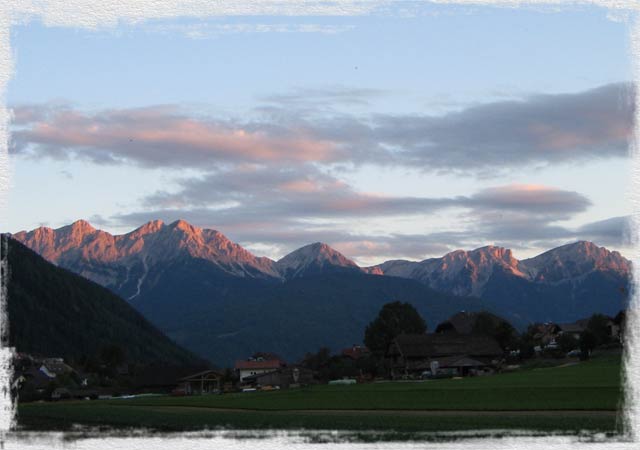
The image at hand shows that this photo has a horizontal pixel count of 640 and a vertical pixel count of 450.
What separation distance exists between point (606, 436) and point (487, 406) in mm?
28896

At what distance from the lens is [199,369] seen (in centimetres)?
17925

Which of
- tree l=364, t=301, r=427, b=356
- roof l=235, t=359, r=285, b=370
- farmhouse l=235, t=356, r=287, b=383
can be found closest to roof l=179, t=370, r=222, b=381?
farmhouse l=235, t=356, r=287, b=383

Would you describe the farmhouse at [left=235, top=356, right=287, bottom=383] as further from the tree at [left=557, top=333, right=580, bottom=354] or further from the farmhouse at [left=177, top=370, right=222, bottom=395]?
the tree at [left=557, top=333, right=580, bottom=354]

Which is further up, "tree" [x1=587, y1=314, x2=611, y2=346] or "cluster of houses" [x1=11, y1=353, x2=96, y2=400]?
"tree" [x1=587, y1=314, x2=611, y2=346]

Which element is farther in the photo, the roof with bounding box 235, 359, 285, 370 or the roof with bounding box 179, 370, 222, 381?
the roof with bounding box 235, 359, 285, 370

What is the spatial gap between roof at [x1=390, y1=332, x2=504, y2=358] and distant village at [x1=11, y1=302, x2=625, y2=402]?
0.59 feet

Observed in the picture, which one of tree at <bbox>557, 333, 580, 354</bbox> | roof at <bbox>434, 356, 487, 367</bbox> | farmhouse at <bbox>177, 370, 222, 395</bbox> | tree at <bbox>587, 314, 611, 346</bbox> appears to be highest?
tree at <bbox>587, 314, 611, 346</bbox>

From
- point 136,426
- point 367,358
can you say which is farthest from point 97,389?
point 136,426

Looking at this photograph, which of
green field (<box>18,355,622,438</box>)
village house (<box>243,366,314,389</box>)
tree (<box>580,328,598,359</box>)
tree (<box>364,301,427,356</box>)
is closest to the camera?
green field (<box>18,355,622,438</box>)

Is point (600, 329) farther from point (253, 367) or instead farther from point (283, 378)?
point (253, 367)

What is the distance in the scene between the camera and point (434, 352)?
157m

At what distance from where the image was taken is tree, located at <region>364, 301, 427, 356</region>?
176250 mm

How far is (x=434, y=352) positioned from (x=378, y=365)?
10385mm

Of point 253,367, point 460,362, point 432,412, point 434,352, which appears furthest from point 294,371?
point 432,412
